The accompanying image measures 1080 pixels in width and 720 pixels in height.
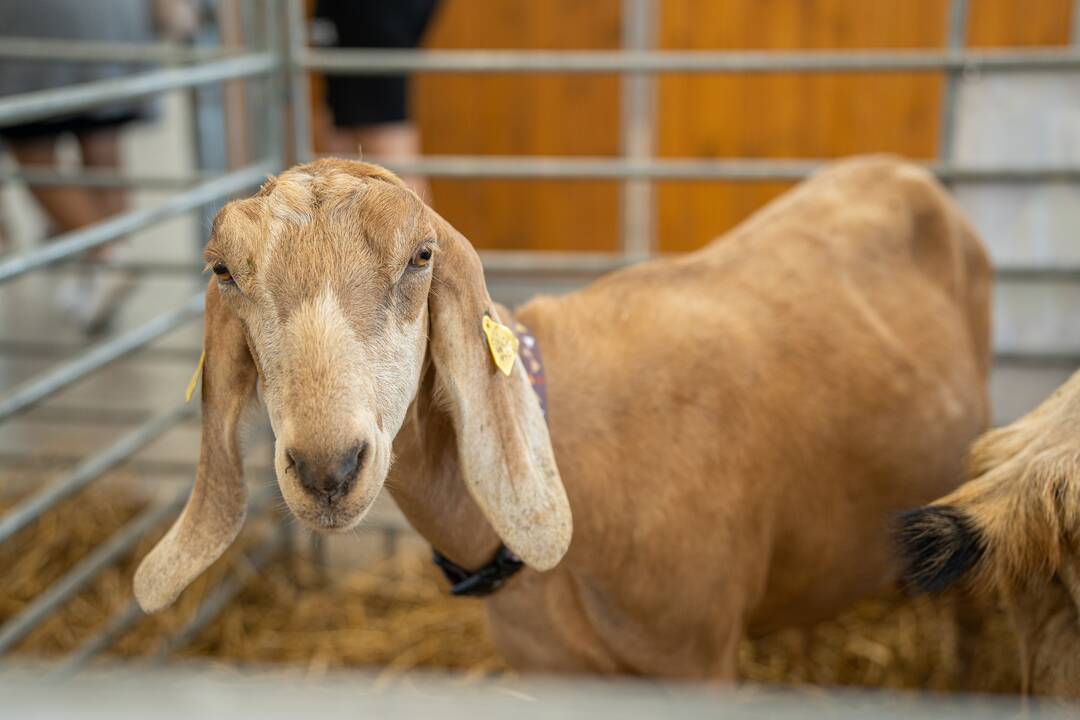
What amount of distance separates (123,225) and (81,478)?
584 mm

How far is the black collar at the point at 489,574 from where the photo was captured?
5.47 feet

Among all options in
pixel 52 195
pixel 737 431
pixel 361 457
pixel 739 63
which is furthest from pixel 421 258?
pixel 52 195

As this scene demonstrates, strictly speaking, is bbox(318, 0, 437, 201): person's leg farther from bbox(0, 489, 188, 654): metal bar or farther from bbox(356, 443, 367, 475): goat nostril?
bbox(356, 443, 367, 475): goat nostril

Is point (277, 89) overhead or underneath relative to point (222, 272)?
overhead

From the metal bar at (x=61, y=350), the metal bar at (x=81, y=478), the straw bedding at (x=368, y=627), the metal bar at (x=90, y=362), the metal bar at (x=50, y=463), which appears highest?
the metal bar at (x=90, y=362)

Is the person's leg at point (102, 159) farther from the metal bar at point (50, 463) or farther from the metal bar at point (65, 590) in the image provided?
the metal bar at point (65, 590)

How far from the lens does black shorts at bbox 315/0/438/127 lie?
3523 mm

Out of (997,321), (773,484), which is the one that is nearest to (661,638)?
(773,484)

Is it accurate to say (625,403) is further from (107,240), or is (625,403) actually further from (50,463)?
(50,463)

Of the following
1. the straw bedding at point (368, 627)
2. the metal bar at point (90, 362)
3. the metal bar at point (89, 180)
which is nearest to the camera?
the metal bar at point (90, 362)

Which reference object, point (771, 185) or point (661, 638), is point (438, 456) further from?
point (771, 185)

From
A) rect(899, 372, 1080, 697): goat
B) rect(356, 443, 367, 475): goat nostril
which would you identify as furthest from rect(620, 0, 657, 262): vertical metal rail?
rect(356, 443, 367, 475): goat nostril

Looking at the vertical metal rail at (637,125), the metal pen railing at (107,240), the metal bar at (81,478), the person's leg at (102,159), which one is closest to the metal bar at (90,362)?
the metal pen railing at (107,240)

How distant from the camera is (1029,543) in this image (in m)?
1.45
